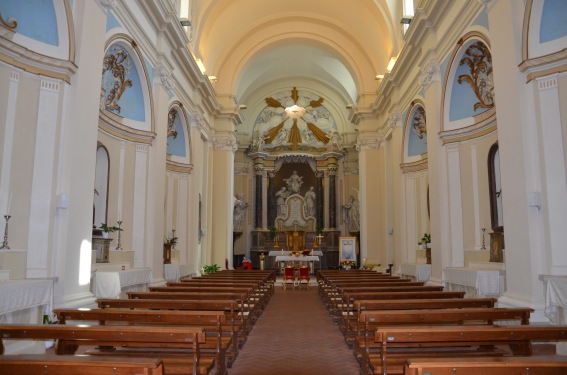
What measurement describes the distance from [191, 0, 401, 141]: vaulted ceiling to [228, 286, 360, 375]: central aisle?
A: 31.4 ft

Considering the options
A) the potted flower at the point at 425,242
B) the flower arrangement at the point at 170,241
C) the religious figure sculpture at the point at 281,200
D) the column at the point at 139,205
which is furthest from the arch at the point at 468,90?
the religious figure sculpture at the point at 281,200

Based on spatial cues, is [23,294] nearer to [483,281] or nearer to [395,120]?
[483,281]

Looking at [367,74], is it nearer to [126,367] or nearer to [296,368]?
[296,368]

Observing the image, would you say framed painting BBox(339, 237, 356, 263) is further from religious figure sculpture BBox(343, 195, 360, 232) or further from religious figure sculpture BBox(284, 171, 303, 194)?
religious figure sculpture BBox(284, 171, 303, 194)

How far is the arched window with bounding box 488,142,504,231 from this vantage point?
9690 mm

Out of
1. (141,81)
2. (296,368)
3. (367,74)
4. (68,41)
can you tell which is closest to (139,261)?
(141,81)

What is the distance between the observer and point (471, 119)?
33.0ft

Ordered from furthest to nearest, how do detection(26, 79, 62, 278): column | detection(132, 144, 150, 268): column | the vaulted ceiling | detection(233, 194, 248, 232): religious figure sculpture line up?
detection(233, 194, 248, 232): religious figure sculpture < the vaulted ceiling < detection(132, 144, 150, 268): column < detection(26, 79, 62, 278): column

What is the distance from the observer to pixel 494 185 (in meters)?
9.85

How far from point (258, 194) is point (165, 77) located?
13236 mm

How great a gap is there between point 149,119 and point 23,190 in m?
4.50

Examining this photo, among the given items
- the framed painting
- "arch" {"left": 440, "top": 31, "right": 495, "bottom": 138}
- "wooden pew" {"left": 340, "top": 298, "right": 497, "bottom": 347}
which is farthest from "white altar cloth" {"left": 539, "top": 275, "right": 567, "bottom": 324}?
the framed painting

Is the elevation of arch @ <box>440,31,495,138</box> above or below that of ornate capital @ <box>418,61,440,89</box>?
below

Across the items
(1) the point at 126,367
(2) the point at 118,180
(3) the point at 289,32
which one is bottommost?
(1) the point at 126,367
